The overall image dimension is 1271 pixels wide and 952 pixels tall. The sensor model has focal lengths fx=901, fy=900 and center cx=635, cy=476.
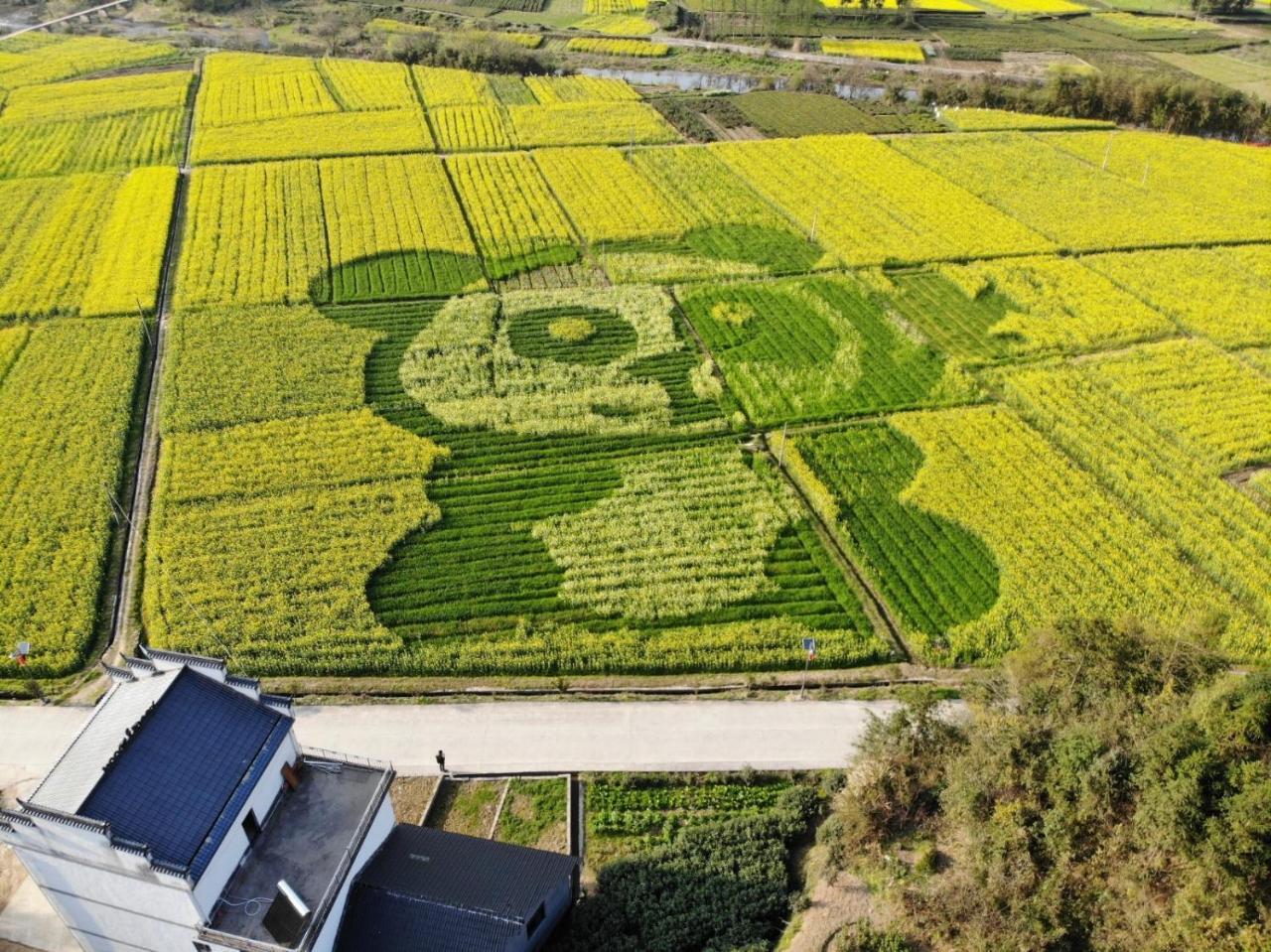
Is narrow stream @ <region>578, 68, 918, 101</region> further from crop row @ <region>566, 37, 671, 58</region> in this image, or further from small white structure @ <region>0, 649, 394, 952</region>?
small white structure @ <region>0, 649, 394, 952</region>

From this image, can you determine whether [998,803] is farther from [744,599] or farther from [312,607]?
[312,607]

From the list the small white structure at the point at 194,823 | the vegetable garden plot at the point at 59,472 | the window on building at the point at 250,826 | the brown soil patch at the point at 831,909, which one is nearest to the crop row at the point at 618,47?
the vegetable garden plot at the point at 59,472

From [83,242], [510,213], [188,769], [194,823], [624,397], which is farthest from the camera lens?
[510,213]

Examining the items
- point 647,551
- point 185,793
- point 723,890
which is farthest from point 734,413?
point 185,793

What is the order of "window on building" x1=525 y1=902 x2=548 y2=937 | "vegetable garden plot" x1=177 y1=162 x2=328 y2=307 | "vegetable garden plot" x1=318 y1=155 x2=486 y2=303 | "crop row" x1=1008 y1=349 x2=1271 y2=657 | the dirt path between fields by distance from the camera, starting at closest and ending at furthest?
"window on building" x1=525 y1=902 x2=548 y2=937, the dirt path between fields, "crop row" x1=1008 y1=349 x2=1271 y2=657, "vegetable garden plot" x1=177 y1=162 x2=328 y2=307, "vegetable garden plot" x1=318 y1=155 x2=486 y2=303

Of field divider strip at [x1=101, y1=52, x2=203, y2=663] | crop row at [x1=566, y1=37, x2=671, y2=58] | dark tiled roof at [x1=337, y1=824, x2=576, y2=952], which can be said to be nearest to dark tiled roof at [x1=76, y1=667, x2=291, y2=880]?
dark tiled roof at [x1=337, y1=824, x2=576, y2=952]

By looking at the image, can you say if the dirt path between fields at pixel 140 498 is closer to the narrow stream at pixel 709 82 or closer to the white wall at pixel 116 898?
the white wall at pixel 116 898

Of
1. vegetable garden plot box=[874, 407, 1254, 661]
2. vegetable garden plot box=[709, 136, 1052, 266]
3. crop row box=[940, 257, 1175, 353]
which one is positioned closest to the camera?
vegetable garden plot box=[874, 407, 1254, 661]

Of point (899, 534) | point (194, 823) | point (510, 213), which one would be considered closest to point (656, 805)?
point (194, 823)

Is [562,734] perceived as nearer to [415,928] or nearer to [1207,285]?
[415,928]
